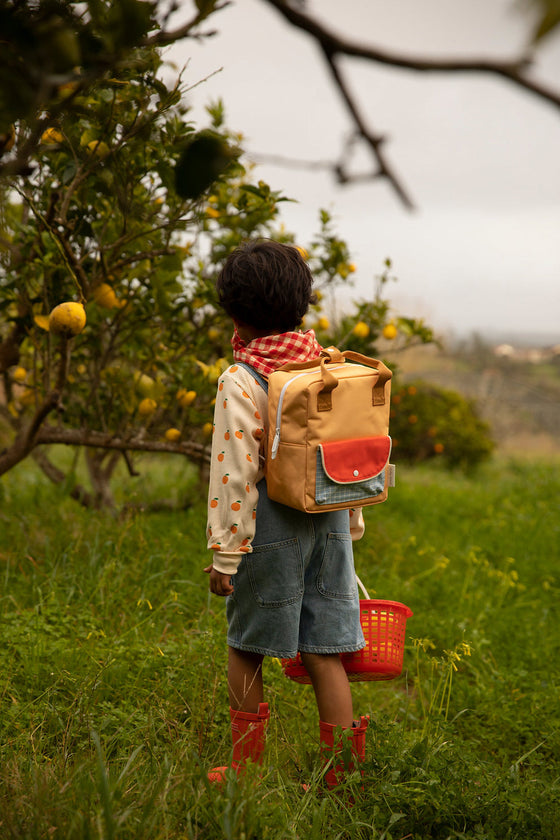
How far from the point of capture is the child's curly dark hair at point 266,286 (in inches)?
74.0

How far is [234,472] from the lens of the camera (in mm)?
1812

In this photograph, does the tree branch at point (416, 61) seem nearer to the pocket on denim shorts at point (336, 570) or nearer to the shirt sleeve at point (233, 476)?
the shirt sleeve at point (233, 476)

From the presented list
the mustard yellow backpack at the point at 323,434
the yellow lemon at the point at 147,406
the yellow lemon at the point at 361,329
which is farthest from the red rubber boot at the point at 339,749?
the yellow lemon at the point at 361,329

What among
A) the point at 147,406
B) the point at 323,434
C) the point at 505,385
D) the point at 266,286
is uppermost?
the point at 266,286

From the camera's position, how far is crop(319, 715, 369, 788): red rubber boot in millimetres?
1845

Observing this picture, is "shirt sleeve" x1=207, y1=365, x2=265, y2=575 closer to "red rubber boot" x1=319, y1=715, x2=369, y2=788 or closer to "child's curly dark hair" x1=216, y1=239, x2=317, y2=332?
"child's curly dark hair" x1=216, y1=239, x2=317, y2=332

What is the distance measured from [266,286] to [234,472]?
45cm

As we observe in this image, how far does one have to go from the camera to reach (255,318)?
194 cm

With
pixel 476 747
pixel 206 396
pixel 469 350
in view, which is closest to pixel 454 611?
pixel 476 747

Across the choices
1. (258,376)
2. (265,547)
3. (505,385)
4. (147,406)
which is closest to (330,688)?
(265,547)

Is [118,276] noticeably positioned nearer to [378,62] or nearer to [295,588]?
[295,588]

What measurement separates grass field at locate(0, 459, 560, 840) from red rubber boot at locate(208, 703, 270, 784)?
62 mm

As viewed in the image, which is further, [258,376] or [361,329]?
[361,329]

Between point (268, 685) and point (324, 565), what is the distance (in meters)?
0.72
